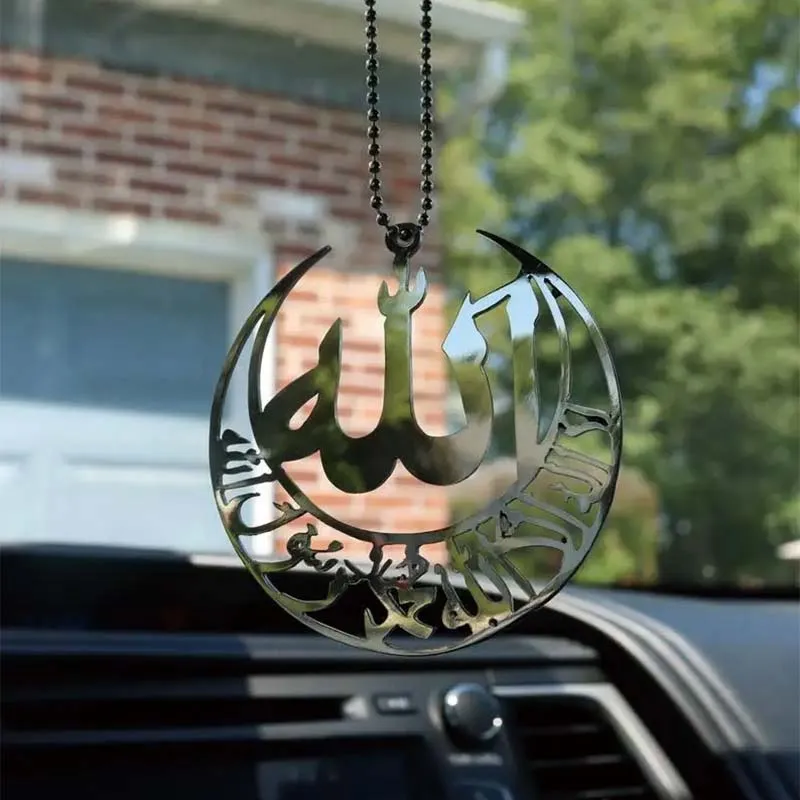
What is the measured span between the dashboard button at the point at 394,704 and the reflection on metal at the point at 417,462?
2.14 ft

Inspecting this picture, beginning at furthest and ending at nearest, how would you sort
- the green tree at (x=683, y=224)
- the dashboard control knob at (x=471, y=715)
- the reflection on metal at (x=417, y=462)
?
the green tree at (x=683, y=224) < the dashboard control knob at (x=471, y=715) < the reflection on metal at (x=417, y=462)

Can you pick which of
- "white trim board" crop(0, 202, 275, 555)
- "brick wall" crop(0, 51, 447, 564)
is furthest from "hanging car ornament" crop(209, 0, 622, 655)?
"white trim board" crop(0, 202, 275, 555)

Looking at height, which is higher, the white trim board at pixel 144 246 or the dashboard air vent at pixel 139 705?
the white trim board at pixel 144 246

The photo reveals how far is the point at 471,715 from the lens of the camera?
1.56 metres

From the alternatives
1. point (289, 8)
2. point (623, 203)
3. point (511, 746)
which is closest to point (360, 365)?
point (511, 746)

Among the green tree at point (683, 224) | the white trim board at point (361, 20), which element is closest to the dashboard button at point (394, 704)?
the white trim board at point (361, 20)

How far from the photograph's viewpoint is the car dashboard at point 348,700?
4.72ft

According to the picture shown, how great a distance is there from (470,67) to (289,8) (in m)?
0.65

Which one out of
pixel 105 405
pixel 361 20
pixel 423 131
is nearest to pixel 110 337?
pixel 105 405

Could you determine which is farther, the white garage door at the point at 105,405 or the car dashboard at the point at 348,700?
the white garage door at the point at 105,405

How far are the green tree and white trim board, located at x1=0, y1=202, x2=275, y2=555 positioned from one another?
3.40 meters

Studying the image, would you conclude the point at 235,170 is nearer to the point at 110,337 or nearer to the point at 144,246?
the point at 144,246

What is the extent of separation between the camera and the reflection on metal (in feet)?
3.08

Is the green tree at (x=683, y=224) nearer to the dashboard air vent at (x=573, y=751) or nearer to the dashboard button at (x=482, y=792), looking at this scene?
the dashboard air vent at (x=573, y=751)
